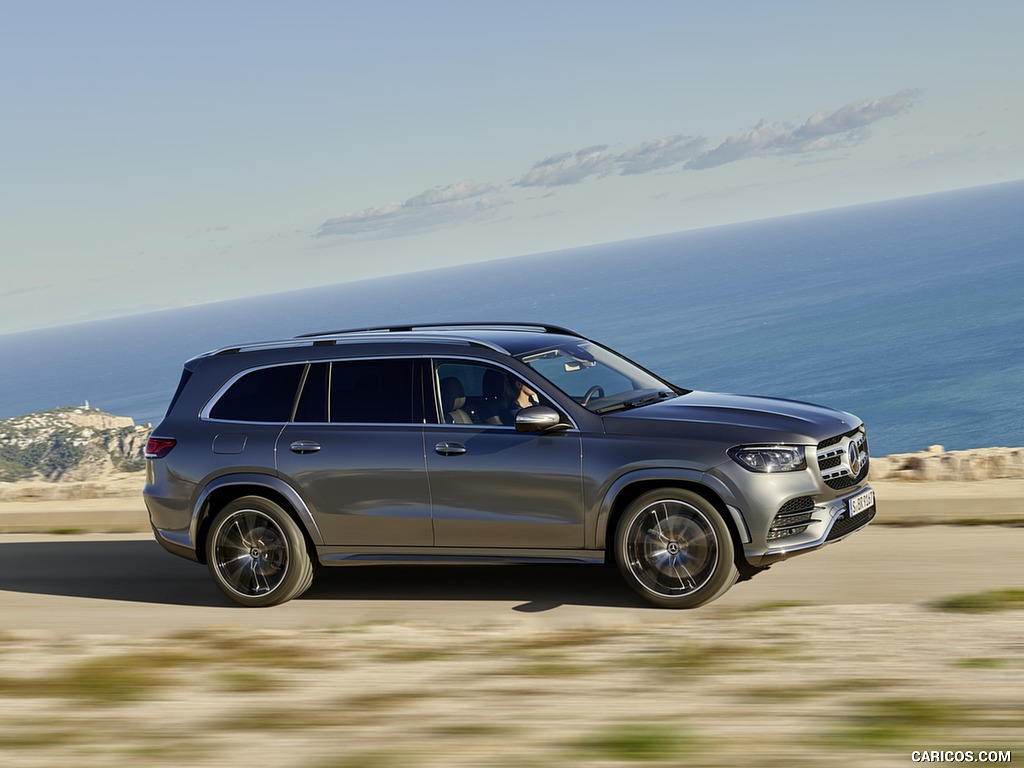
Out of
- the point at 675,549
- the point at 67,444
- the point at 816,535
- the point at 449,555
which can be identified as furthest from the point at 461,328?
the point at 67,444

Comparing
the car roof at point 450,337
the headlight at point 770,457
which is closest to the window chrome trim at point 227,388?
the car roof at point 450,337

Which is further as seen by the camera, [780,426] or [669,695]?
[780,426]

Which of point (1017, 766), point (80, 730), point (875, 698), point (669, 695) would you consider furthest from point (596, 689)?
point (80, 730)

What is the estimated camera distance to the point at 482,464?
7.43 meters

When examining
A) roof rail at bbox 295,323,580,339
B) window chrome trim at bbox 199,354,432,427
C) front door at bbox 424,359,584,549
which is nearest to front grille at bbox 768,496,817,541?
front door at bbox 424,359,584,549

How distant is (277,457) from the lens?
26.1 feet

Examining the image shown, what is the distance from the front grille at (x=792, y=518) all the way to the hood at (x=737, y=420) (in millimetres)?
383

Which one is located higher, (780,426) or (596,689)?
(780,426)

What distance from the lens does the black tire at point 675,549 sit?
23.0ft

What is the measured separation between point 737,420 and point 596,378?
1.14 meters

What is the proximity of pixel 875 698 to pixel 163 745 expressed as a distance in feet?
9.72

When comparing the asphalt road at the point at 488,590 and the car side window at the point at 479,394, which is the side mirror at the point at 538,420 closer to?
the car side window at the point at 479,394

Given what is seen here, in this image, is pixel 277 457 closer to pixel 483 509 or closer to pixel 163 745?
pixel 483 509

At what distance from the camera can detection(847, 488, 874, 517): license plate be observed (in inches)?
285
